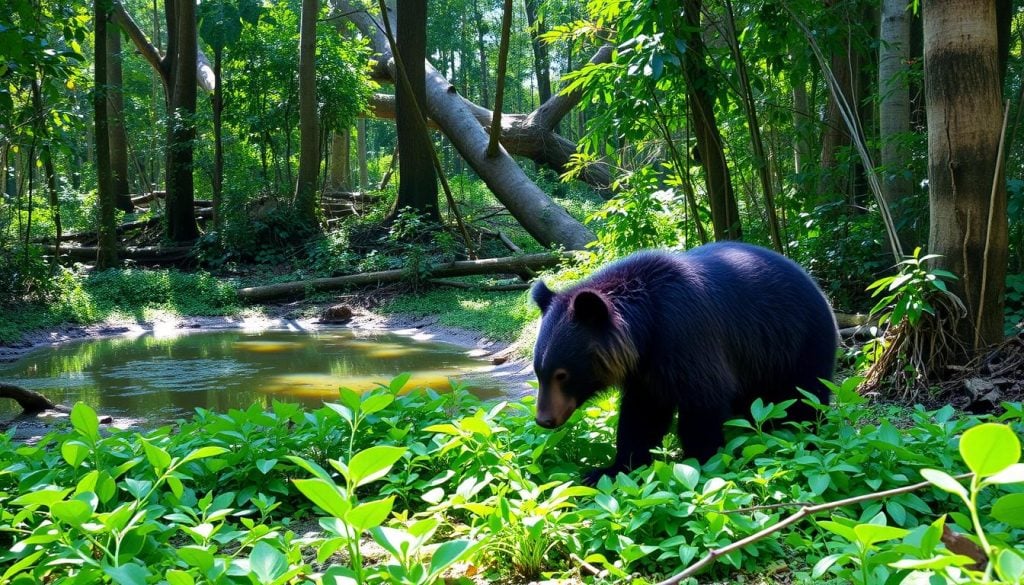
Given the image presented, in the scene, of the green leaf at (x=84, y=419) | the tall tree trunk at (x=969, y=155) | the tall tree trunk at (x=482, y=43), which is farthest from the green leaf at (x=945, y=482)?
the tall tree trunk at (x=482, y=43)

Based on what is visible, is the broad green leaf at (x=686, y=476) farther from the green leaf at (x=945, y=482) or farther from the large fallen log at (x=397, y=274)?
the large fallen log at (x=397, y=274)

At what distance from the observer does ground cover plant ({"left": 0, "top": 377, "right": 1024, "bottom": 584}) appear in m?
1.81

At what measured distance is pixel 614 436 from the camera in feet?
13.2

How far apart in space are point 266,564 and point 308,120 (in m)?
16.5

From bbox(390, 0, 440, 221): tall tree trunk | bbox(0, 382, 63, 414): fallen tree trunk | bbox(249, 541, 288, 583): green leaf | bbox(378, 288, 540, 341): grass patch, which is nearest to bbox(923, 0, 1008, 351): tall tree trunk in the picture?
bbox(249, 541, 288, 583): green leaf

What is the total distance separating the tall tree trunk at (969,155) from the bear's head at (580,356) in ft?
8.80

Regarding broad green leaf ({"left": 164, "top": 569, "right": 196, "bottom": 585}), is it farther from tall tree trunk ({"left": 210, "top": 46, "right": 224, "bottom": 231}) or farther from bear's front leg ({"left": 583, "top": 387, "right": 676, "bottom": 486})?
tall tree trunk ({"left": 210, "top": 46, "right": 224, "bottom": 231})


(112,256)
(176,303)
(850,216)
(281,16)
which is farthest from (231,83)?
(850,216)

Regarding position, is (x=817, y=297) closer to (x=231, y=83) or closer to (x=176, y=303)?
(x=176, y=303)

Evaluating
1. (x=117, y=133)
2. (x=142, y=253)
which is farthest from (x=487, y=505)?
(x=117, y=133)

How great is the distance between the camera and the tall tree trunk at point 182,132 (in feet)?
60.6

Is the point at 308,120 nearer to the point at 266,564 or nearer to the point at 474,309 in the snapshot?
the point at 474,309

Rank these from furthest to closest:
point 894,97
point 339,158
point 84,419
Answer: point 339,158 → point 894,97 → point 84,419

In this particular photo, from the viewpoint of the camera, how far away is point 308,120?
17.4 m
